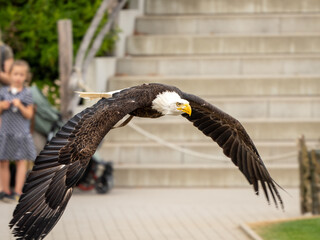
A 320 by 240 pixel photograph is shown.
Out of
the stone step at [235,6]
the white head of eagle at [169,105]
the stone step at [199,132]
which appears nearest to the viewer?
the white head of eagle at [169,105]

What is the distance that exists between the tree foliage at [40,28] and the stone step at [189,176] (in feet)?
7.94

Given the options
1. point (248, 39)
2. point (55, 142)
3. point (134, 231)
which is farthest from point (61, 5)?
Result: point (55, 142)

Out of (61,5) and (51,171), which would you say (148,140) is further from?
(51,171)

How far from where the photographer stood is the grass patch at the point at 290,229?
974 cm

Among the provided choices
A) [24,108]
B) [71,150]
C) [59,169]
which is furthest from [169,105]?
[24,108]

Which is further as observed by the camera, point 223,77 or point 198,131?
point 223,77

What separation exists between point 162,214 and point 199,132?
312 centimetres

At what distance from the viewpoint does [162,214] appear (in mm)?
11336

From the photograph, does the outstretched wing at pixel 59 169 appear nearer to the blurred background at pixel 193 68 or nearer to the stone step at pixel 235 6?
the blurred background at pixel 193 68

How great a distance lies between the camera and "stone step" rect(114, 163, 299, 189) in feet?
43.8

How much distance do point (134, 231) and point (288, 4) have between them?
764 cm

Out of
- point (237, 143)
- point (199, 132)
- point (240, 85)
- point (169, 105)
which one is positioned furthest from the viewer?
point (240, 85)

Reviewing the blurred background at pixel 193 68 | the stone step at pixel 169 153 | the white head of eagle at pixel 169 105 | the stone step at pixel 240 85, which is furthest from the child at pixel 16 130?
the white head of eagle at pixel 169 105

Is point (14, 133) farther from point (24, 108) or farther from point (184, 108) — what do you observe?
point (184, 108)
